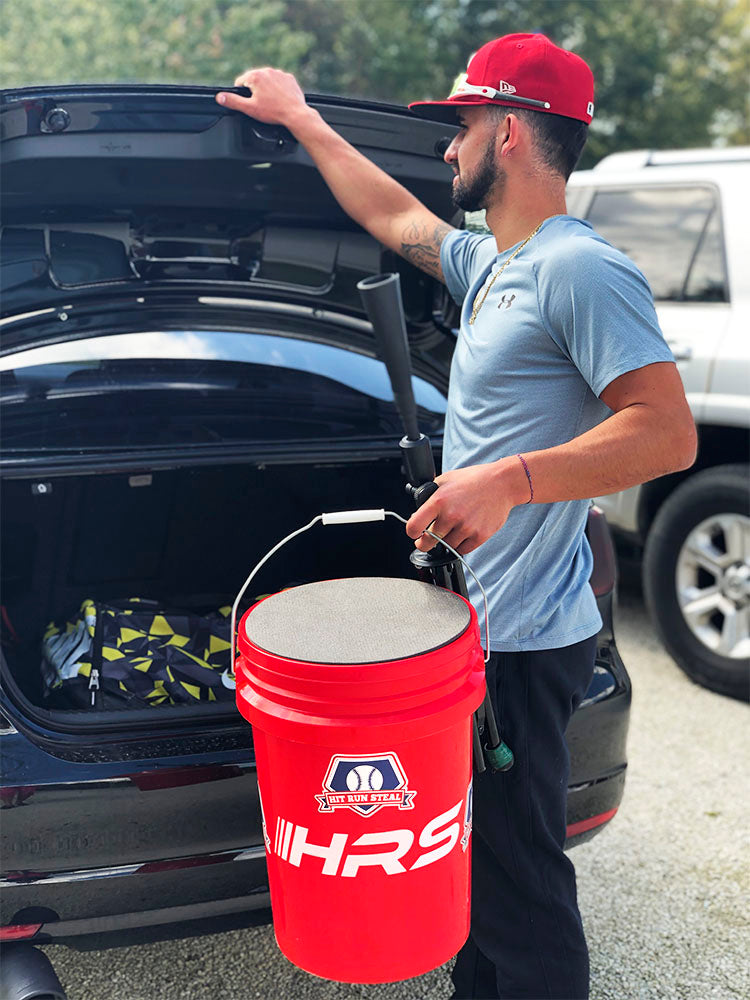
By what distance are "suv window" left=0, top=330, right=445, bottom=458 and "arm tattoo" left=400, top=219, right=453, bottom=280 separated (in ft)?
1.05

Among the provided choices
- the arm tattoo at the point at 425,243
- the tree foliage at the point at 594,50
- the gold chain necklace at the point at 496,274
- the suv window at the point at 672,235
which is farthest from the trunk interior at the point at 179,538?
the tree foliage at the point at 594,50

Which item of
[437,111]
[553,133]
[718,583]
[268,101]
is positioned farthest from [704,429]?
[268,101]

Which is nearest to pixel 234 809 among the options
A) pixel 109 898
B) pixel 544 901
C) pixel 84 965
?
pixel 109 898

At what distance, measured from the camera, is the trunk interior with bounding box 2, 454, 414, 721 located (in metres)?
2.70

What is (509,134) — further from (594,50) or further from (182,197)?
(594,50)

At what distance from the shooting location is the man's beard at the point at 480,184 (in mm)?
1892

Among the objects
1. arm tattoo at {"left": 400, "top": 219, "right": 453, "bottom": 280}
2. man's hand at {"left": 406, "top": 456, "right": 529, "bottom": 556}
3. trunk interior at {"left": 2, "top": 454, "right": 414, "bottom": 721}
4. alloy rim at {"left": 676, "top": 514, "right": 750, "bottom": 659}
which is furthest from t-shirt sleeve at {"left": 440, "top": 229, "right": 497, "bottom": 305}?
alloy rim at {"left": 676, "top": 514, "right": 750, "bottom": 659}

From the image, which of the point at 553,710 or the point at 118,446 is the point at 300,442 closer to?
the point at 118,446

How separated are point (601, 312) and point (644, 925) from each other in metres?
1.67

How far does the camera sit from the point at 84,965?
89.4 inches

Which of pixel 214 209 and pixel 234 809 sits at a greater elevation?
pixel 214 209

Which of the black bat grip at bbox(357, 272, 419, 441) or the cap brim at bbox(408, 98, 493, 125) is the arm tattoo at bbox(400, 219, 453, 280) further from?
the black bat grip at bbox(357, 272, 419, 441)

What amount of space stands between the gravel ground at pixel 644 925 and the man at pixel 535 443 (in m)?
0.45

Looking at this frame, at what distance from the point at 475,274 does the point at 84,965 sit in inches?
73.0
